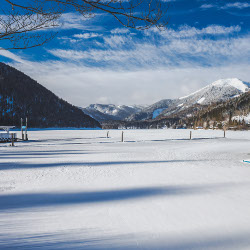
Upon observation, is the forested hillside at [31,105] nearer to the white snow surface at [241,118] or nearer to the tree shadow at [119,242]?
the white snow surface at [241,118]

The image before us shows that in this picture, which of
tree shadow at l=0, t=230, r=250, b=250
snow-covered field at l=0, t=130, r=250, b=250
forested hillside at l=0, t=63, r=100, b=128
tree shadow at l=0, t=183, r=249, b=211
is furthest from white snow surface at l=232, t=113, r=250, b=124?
tree shadow at l=0, t=230, r=250, b=250

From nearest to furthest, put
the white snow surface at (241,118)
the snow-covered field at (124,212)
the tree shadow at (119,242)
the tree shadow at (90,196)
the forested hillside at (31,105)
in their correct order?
the tree shadow at (119,242) → the snow-covered field at (124,212) → the tree shadow at (90,196) → the white snow surface at (241,118) → the forested hillside at (31,105)

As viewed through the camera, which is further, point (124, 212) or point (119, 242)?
point (124, 212)

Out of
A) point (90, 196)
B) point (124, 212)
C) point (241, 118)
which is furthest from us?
point (241, 118)

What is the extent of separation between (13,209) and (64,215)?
890 millimetres

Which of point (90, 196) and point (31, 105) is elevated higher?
point (31, 105)

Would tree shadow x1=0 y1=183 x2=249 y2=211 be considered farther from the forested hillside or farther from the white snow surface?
the forested hillside

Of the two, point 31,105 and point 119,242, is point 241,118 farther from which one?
point 119,242

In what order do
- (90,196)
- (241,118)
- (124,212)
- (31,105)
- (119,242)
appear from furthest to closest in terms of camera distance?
1. (31,105)
2. (241,118)
3. (90,196)
4. (124,212)
5. (119,242)

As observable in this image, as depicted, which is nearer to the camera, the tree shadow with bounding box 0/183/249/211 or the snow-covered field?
the snow-covered field

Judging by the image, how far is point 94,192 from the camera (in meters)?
4.28

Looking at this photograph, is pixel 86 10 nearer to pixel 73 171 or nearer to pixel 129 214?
pixel 129 214

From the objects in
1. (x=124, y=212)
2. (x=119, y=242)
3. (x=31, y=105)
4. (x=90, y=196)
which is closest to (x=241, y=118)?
(x=31, y=105)

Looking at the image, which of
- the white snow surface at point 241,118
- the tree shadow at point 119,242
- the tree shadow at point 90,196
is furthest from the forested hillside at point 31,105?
the tree shadow at point 119,242
